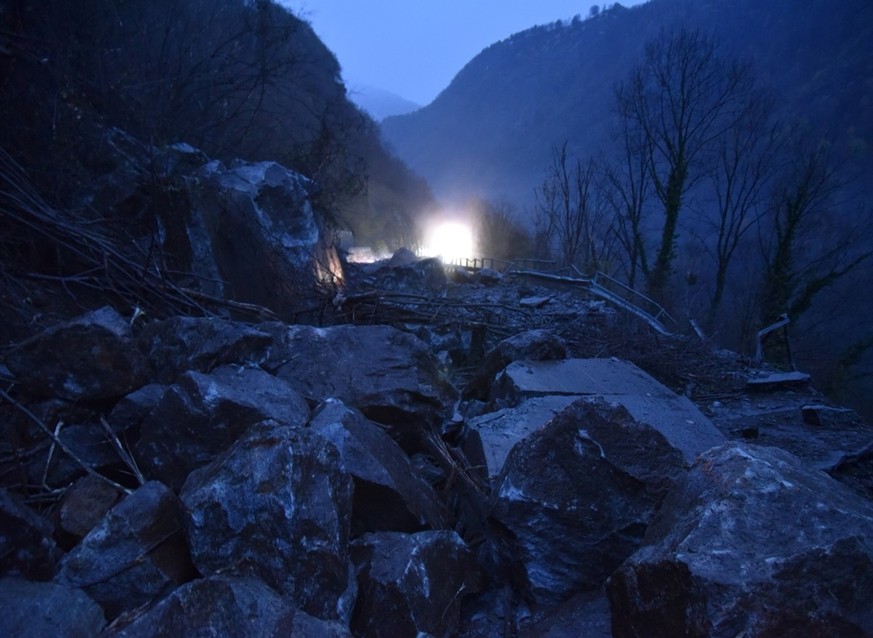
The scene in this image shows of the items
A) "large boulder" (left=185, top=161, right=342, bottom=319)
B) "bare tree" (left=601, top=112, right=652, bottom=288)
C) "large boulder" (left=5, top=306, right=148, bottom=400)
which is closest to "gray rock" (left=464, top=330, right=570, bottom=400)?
"large boulder" (left=185, top=161, right=342, bottom=319)

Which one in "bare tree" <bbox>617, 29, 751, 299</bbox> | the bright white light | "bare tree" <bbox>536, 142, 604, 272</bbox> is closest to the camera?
"bare tree" <bbox>617, 29, 751, 299</bbox>

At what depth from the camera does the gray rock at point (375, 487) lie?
2.17 meters

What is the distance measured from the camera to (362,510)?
2225 millimetres

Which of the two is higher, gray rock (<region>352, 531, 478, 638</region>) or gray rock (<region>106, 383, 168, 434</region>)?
gray rock (<region>106, 383, 168, 434</region>)

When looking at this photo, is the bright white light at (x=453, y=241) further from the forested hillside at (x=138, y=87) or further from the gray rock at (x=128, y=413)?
the gray rock at (x=128, y=413)

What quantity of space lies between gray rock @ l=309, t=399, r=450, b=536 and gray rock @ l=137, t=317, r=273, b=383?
36.6 inches

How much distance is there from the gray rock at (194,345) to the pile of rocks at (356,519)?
0.04ft

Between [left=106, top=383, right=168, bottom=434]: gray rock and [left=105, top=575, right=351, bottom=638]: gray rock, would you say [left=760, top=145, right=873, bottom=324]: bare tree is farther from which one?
[left=105, top=575, right=351, bottom=638]: gray rock

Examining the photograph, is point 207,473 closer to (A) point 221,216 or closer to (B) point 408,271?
(A) point 221,216

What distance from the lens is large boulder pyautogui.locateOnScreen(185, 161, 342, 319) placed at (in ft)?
20.8

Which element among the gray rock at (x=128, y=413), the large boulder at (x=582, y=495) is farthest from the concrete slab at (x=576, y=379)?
the gray rock at (x=128, y=413)

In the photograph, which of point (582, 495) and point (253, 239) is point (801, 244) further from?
point (582, 495)

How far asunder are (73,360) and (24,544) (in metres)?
1.01

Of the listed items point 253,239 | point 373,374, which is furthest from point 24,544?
point 253,239
